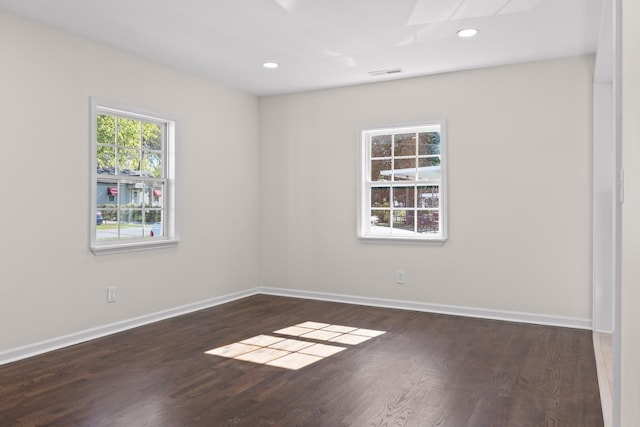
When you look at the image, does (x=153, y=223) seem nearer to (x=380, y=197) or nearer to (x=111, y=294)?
(x=111, y=294)

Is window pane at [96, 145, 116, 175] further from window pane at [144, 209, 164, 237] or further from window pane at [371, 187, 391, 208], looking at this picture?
window pane at [371, 187, 391, 208]

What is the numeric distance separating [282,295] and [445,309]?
2092mm

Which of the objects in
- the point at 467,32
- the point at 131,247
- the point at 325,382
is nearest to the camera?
the point at 325,382

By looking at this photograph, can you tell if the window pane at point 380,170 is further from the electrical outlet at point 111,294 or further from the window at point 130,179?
the electrical outlet at point 111,294

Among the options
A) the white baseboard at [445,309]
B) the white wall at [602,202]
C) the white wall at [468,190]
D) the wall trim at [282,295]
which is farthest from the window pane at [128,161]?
the white wall at [602,202]

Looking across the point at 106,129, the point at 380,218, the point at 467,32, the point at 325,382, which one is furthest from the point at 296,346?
the point at 467,32

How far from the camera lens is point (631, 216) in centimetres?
128

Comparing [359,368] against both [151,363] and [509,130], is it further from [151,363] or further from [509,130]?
[509,130]

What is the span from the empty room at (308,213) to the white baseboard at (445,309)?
0.08 feet

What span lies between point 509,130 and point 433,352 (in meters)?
2.43

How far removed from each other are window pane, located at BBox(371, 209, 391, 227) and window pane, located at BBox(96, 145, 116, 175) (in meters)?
2.89

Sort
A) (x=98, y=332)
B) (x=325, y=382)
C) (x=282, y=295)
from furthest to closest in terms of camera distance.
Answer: (x=282, y=295) < (x=98, y=332) < (x=325, y=382)

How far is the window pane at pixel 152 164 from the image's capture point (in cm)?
473

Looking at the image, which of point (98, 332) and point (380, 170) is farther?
point (380, 170)
